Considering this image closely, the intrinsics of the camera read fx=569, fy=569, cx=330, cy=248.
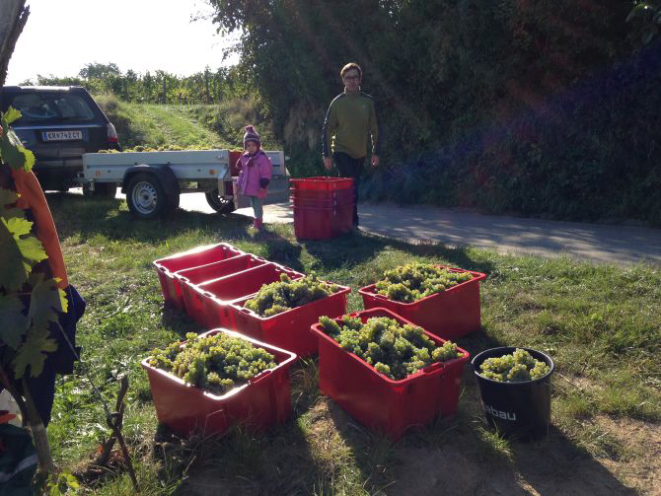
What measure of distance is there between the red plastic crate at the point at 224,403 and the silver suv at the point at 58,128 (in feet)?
27.3

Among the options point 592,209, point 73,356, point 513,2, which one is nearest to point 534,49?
point 513,2

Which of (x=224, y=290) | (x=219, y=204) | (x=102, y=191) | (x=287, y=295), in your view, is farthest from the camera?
(x=102, y=191)

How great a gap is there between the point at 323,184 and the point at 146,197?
362cm

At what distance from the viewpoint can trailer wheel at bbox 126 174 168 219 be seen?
29.7 feet

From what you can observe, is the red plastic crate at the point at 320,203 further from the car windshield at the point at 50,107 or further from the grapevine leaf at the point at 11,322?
the car windshield at the point at 50,107

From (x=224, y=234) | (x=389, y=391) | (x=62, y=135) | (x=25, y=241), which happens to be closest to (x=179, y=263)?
(x=224, y=234)

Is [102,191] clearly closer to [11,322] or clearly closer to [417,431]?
[417,431]

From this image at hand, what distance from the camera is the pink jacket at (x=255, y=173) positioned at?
8.18 m

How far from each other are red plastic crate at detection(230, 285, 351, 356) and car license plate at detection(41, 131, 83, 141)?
7913mm

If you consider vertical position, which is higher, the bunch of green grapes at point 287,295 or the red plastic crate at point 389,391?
the bunch of green grapes at point 287,295

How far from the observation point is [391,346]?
338cm

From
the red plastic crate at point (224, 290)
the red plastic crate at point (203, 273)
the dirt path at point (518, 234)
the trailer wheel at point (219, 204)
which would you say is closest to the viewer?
the red plastic crate at point (224, 290)

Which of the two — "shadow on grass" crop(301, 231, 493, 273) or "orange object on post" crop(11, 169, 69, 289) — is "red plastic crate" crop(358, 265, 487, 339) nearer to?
"shadow on grass" crop(301, 231, 493, 273)

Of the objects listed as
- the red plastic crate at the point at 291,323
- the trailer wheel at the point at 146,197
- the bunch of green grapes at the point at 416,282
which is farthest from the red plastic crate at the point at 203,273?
the trailer wheel at the point at 146,197
